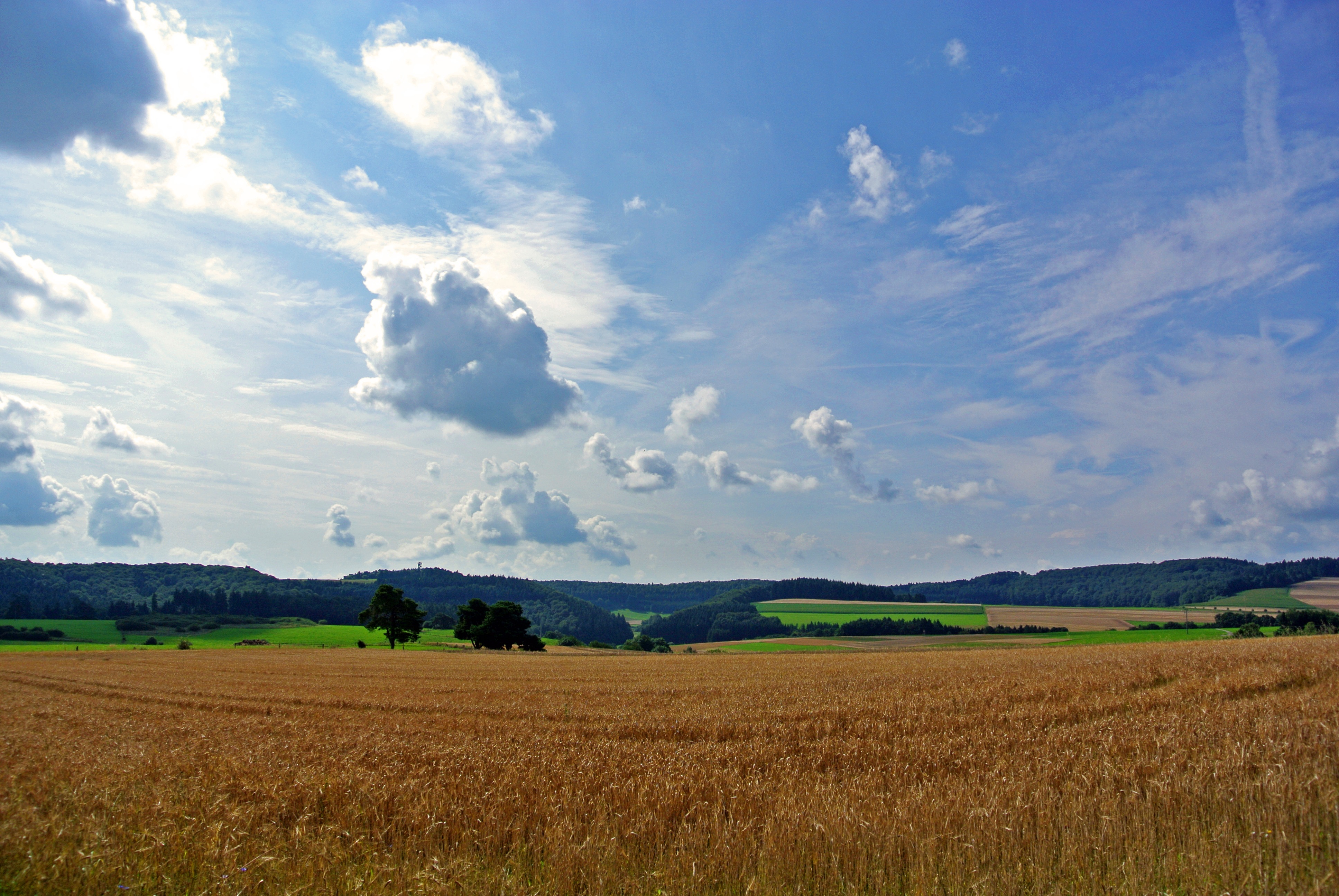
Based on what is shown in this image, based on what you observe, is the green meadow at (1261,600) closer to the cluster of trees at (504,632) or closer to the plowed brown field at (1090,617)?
the plowed brown field at (1090,617)

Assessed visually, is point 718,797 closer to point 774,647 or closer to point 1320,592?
point 774,647

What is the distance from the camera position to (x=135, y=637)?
120000mm

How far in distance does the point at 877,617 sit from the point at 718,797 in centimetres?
17614

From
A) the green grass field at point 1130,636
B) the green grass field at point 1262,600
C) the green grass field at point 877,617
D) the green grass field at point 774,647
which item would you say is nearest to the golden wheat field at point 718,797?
the green grass field at point 774,647

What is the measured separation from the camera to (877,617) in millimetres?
171125

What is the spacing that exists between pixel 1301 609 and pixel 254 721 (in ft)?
428

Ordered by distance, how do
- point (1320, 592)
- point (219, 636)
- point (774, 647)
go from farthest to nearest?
point (1320, 592), point (219, 636), point (774, 647)

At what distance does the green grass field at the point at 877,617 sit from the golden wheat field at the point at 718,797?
462 feet

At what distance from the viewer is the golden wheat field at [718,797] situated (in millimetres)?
6168

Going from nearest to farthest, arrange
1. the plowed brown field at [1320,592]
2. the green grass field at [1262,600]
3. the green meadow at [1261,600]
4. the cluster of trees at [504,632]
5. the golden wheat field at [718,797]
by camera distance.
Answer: the golden wheat field at [718,797]
the cluster of trees at [504,632]
the plowed brown field at [1320,592]
the green grass field at [1262,600]
the green meadow at [1261,600]

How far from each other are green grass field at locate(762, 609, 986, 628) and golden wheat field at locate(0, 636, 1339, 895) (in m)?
141

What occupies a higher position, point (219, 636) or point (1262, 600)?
point (1262, 600)

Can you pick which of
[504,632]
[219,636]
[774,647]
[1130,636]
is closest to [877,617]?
[774,647]

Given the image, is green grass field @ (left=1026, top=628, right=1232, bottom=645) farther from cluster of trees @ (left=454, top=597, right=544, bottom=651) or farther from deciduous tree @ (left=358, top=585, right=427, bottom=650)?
deciduous tree @ (left=358, top=585, right=427, bottom=650)
